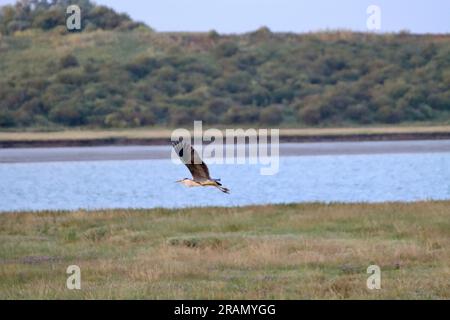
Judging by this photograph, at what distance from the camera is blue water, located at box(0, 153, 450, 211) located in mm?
30078

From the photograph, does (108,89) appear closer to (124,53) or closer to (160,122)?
(160,122)

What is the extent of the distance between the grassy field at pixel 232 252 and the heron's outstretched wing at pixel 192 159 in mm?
1594

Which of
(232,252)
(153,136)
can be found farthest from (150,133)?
(232,252)

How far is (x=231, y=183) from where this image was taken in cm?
3650

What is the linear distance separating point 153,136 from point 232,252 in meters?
33.8

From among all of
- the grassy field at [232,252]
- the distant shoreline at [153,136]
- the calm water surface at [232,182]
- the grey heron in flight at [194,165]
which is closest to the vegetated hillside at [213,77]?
the distant shoreline at [153,136]

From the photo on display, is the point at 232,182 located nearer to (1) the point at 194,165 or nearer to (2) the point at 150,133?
(2) the point at 150,133

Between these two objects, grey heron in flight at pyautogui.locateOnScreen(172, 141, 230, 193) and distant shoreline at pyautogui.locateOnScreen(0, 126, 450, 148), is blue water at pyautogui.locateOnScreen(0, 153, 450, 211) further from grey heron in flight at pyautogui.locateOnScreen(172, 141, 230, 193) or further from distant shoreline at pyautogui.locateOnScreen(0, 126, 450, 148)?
grey heron in flight at pyautogui.locateOnScreen(172, 141, 230, 193)

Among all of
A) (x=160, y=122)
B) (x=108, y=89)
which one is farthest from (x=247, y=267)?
(x=108, y=89)

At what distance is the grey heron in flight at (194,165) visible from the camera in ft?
37.0

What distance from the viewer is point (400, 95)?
195ft

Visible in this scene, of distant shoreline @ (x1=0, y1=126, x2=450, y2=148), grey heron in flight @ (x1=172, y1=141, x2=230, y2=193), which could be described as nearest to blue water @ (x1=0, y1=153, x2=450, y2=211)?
distant shoreline @ (x1=0, y1=126, x2=450, y2=148)

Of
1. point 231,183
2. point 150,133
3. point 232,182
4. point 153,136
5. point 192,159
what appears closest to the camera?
point 192,159
